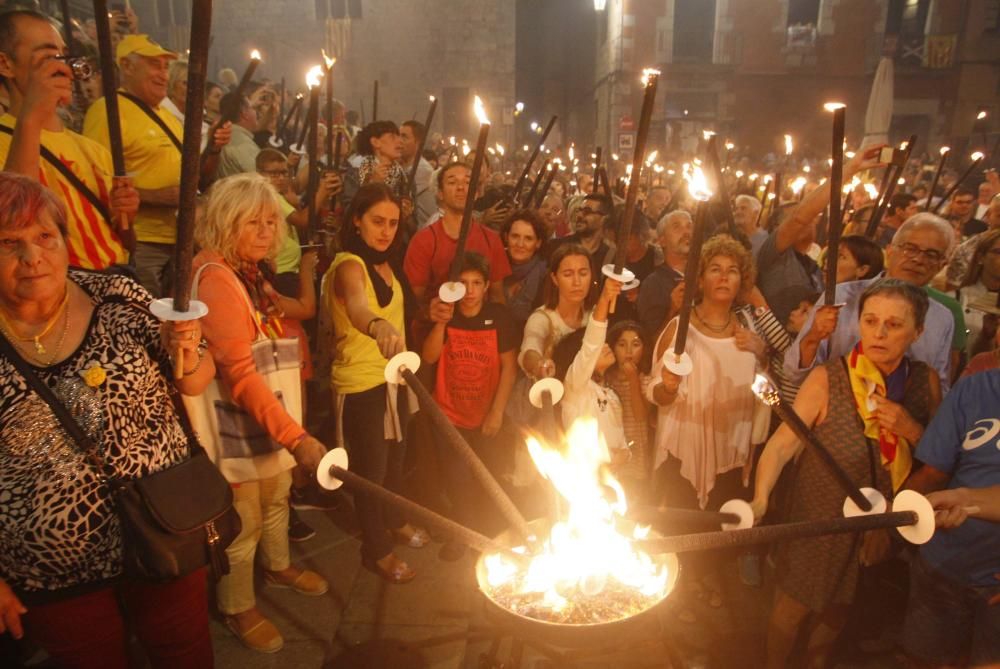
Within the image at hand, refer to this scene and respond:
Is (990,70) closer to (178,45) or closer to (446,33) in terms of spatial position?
A: (446,33)

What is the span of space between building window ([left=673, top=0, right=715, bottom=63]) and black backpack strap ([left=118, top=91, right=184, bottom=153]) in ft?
102

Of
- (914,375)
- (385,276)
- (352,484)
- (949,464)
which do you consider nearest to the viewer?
(352,484)

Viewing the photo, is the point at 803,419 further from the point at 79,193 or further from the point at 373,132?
the point at 373,132

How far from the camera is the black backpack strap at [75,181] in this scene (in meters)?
3.04

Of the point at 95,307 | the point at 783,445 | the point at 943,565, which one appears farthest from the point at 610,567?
the point at 95,307

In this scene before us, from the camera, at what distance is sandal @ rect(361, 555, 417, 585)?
4.02 meters

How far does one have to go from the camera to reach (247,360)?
286 cm

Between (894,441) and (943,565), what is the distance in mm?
523

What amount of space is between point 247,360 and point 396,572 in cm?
185

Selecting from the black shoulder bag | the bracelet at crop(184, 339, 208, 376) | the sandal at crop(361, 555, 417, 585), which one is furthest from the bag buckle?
the sandal at crop(361, 555, 417, 585)

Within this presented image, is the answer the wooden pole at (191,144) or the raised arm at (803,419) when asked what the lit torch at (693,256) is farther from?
the wooden pole at (191,144)

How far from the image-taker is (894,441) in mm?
2881

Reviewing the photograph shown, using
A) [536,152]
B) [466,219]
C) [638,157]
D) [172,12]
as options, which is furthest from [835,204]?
[172,12]

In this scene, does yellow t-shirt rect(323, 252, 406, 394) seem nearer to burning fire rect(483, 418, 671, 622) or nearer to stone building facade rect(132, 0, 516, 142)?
burning fire rect(483, 418, 671, 622)
